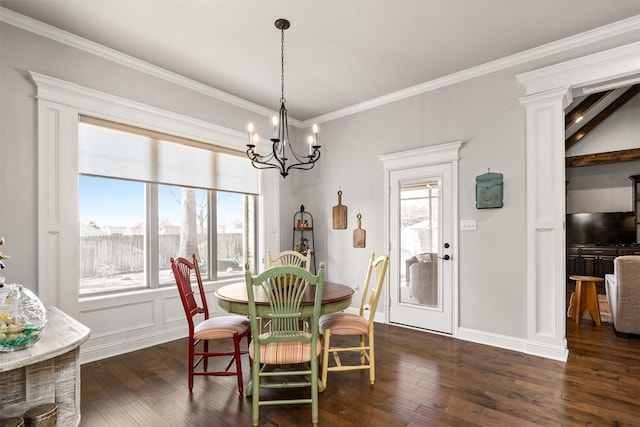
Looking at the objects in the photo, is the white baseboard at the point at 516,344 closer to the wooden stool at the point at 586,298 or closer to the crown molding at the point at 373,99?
the wooden stool at the point at 586,298

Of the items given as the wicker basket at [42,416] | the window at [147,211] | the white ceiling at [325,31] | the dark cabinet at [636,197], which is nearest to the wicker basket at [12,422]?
the wicker basket at [42,416]

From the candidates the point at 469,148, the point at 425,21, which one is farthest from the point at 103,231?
the point at 469,148

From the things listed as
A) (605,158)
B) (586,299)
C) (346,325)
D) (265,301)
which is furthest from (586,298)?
(265,301)

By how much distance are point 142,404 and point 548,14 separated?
4407 millimetres

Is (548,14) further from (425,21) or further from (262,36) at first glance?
(262,36)

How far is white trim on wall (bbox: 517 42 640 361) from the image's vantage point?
10.3ft

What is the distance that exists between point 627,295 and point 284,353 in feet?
13.1

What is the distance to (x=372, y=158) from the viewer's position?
459 cm

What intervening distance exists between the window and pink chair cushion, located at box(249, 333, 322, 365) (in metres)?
2.15

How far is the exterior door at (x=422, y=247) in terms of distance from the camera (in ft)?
12.8

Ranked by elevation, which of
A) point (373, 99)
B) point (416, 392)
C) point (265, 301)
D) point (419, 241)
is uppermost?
point (373, 99)

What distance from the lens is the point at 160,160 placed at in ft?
12.1

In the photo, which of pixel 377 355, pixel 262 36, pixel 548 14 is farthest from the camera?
pixel 377 355

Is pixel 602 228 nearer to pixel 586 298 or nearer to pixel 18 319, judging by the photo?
pixel 586 298
